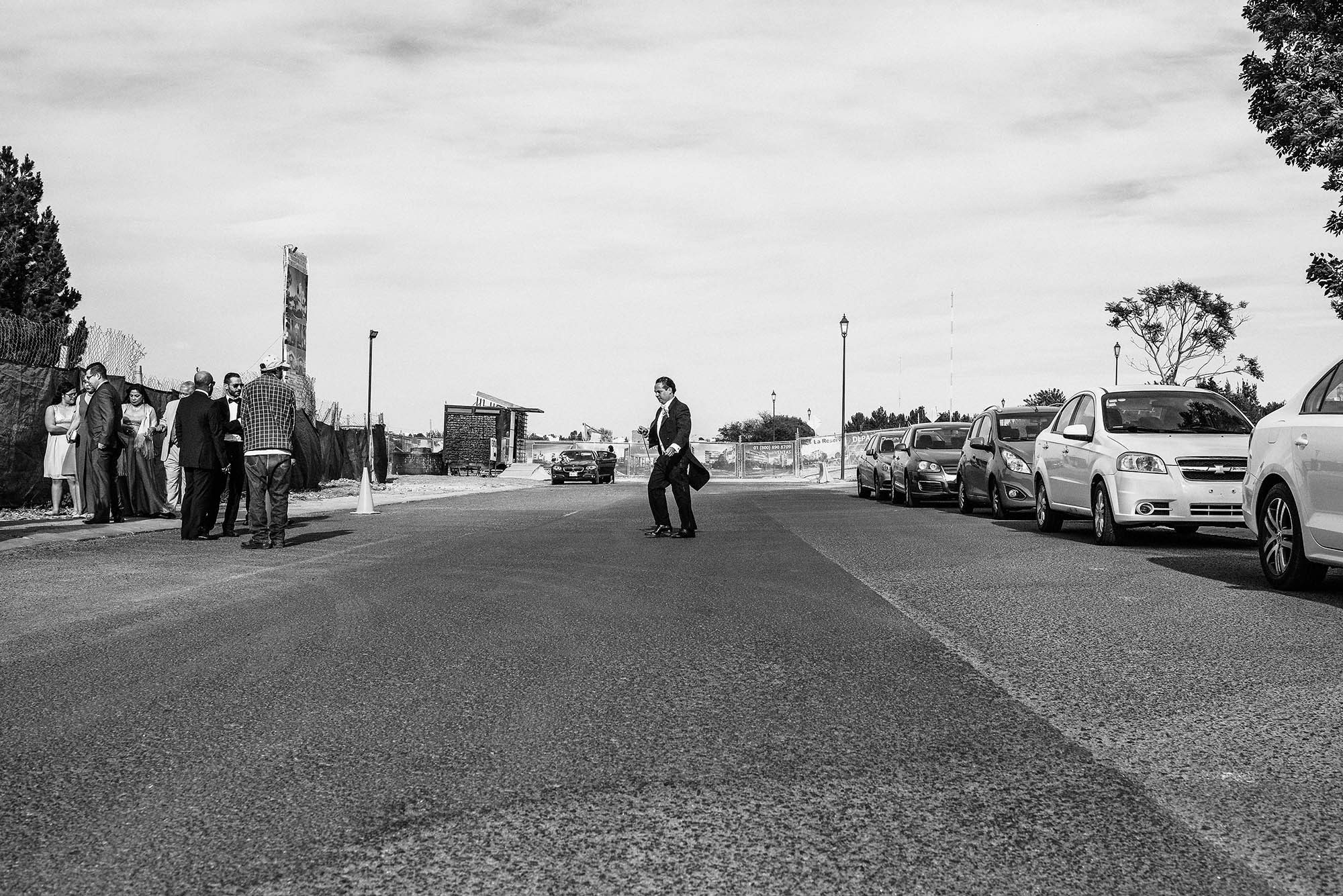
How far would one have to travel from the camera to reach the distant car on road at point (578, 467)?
155 ft

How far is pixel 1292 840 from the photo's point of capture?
3.30m

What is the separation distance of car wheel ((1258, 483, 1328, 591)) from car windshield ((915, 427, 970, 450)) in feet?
47.0

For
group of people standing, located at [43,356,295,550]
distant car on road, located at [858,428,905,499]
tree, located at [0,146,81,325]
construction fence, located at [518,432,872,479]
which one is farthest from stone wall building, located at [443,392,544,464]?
group of people standing, located at [43,356,295,550]

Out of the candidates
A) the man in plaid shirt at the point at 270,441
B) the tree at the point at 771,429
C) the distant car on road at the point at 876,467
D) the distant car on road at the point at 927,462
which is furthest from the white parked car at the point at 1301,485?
the tree at the point at 771,429

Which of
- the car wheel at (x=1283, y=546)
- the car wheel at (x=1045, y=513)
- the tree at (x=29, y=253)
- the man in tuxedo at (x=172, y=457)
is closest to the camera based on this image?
the car wheel at (x=1283, y=546)

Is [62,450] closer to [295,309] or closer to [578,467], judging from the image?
[295,309]

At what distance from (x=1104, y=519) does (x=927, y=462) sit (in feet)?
31.4

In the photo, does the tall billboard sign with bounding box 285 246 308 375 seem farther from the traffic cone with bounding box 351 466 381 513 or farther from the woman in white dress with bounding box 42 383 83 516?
the woman in white dress with bounding box 42 383 83 516

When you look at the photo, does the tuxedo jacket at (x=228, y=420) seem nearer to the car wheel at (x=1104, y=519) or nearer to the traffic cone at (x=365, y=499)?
the traffic cone at (x=365, y=499)

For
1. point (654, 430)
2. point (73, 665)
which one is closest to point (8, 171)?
point (654, 430)

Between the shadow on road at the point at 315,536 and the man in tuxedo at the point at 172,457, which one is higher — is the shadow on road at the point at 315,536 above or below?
below

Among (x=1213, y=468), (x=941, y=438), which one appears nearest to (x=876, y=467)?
(x=941, y=438)

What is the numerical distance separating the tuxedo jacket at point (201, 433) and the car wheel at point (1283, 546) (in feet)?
33.9

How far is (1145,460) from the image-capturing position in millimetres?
12531
